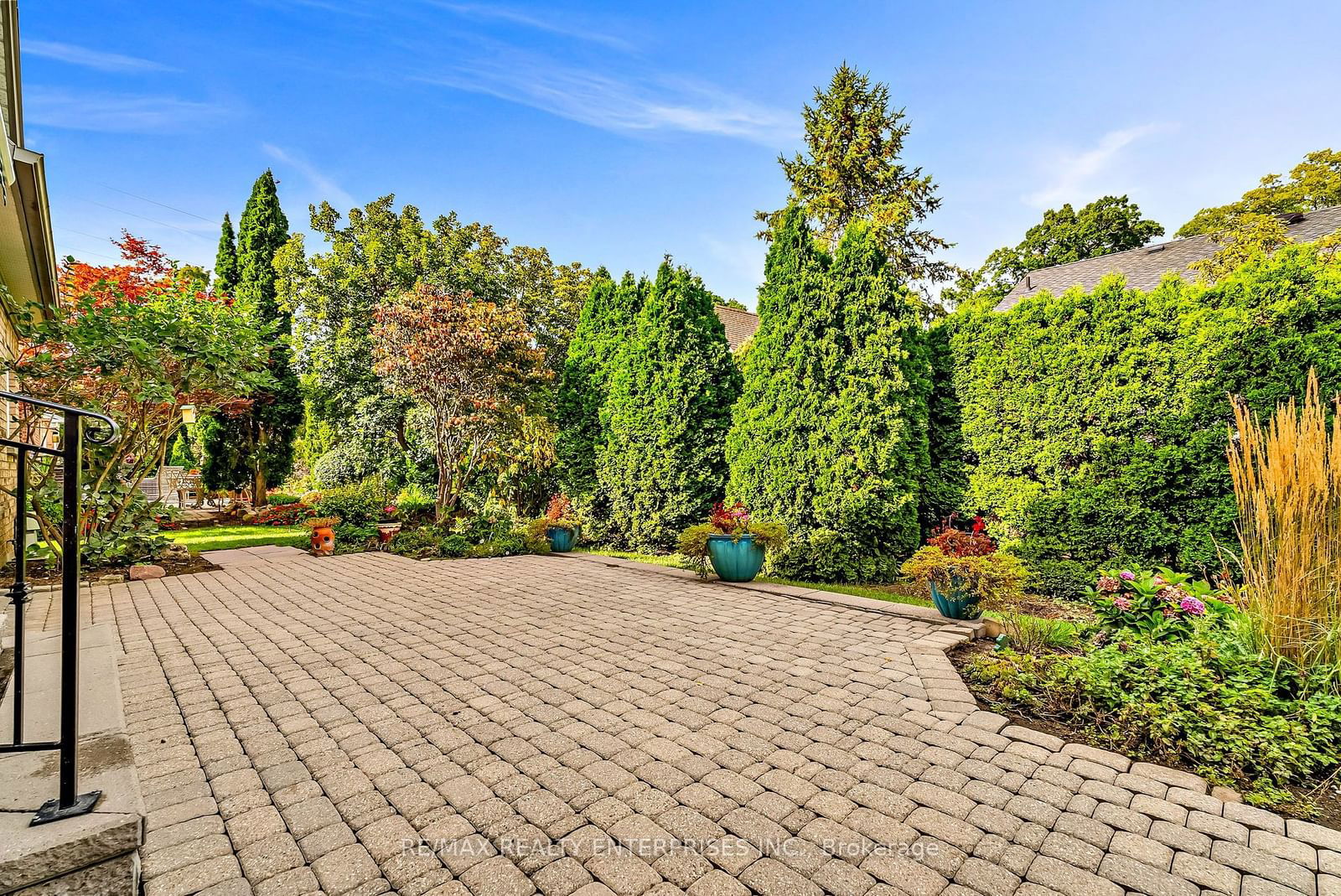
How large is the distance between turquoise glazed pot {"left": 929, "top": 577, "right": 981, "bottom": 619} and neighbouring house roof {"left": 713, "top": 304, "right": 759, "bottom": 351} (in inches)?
568

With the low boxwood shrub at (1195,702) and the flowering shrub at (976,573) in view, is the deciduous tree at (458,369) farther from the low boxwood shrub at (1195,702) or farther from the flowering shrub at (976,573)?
the low boxwood shrub at (1195,702)

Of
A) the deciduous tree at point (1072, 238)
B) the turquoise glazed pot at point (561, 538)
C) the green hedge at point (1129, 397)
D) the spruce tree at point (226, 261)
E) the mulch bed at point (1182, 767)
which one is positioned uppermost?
the deciduous tree at point (1072, 238)

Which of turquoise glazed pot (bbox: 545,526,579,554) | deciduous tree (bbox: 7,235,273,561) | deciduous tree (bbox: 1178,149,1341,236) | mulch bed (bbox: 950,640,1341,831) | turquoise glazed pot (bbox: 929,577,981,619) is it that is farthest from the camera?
deciduous tree (bbox: 1178,149,1341,236)

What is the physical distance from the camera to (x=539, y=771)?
2.43 meters

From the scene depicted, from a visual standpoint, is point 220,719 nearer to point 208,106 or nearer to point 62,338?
point 62,338

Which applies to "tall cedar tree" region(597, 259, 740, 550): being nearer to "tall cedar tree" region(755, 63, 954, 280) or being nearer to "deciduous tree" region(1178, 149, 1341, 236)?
"tall cedar tree" region(755, 63, 954, 280)

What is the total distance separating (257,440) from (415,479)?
619cm

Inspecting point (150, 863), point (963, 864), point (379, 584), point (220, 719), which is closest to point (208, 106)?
point (379, 584)

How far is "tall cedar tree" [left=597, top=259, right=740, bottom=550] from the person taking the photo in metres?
8.70

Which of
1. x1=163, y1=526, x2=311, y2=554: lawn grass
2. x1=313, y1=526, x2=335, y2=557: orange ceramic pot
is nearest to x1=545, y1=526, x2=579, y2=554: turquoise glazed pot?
x1=313, y1=526, x2=335, y2=557: orange ceramic pot

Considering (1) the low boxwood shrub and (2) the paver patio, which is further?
(1) the low boxwood shrub

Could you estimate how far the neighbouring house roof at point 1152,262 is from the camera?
423 inches

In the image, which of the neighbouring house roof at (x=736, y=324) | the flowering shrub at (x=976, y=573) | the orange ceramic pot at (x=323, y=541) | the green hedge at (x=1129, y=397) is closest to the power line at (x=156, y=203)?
the orange ceramic pot at (x=323, y=541)

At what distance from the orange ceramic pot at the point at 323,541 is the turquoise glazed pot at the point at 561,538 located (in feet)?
10.6
